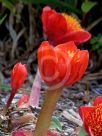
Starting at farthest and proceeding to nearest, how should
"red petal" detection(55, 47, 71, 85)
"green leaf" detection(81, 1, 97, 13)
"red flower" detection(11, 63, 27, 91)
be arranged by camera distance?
"green leaf" detection(81, 1, 97, 13), "red flower" detection(11, 63, 27, 91), "red petal" detection(55, 47, 71, 85)

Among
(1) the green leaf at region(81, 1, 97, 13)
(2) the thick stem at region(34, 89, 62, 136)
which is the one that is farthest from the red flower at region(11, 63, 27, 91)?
(1) the green leaf at region(81, 1, 97, 13)

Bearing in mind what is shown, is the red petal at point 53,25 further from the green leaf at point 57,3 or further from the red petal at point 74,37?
the green leaf at point 57,3

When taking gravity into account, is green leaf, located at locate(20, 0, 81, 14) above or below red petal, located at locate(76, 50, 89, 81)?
above

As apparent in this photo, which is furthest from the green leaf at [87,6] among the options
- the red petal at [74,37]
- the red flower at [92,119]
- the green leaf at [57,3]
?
the red flower at [92,119]

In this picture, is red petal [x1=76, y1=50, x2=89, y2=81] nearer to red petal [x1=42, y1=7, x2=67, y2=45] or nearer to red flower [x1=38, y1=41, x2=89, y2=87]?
red flower [x1=38, y1=41, x2=89, y2=87]

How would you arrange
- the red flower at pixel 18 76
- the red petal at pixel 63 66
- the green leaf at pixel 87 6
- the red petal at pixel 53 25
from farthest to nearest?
the green leaf at pixel 87 6 < the red petal at pixel 53 25 < the red flower at pixel 18 76 < the red petal at pixel 63 66

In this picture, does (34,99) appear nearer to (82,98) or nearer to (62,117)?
(62,117)
